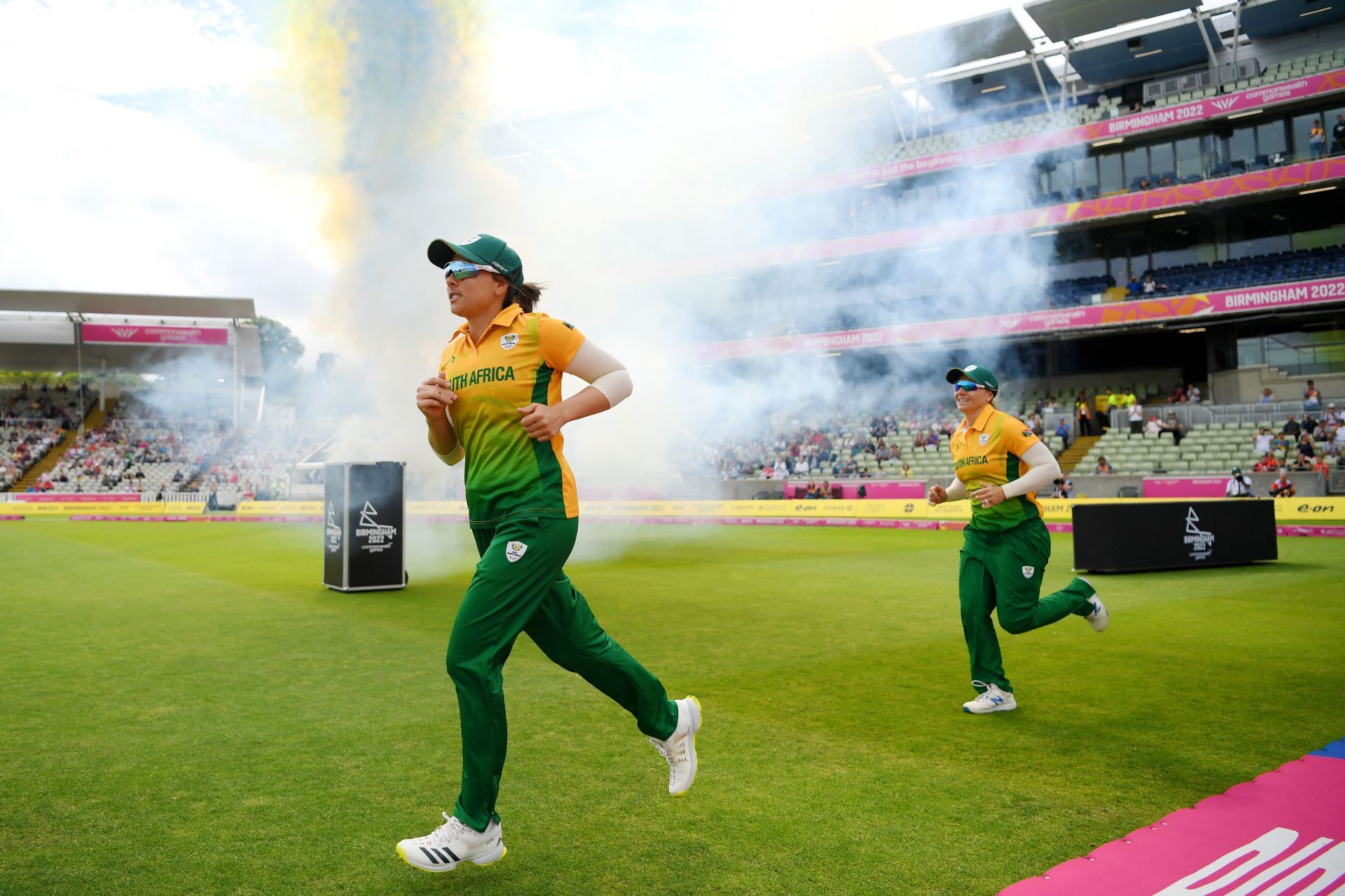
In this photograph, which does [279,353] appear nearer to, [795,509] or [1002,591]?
[795,509]

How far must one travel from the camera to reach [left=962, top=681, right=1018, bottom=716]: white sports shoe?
5.32 m

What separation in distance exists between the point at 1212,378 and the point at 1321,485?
13.2 meters

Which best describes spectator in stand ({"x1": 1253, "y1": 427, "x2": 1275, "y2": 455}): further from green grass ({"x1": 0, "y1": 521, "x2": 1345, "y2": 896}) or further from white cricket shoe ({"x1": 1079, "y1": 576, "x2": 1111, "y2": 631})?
white cricket shoe ({"x1": 1079, "y1": 576, "x2": 1111, "y2": 631})

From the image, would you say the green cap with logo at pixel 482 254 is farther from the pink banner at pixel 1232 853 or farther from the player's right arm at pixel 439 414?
the pink banner at pixel 1232 853

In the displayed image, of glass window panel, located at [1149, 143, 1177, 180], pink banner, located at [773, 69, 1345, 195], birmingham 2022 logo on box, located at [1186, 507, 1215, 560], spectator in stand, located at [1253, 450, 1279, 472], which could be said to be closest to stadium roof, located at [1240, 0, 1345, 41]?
pink banner, located at [773, 69, 1345, 195]

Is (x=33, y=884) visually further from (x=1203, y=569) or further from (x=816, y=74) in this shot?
(x=816, y=74)

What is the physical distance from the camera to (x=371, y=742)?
15.5 feet

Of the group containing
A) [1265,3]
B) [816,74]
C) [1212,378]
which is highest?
[1265,3]

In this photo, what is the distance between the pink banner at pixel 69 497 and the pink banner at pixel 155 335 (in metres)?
8.53

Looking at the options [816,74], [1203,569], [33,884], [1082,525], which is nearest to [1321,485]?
[1203,569]

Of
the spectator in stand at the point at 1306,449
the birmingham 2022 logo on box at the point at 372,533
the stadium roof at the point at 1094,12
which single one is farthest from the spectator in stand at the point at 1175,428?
the birmingham 2022 logo on box at the point at 372,533

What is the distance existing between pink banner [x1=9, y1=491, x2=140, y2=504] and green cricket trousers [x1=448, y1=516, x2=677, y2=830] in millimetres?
39074

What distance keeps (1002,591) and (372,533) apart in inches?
319

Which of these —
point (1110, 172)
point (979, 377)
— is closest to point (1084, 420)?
point (1110, 172)
